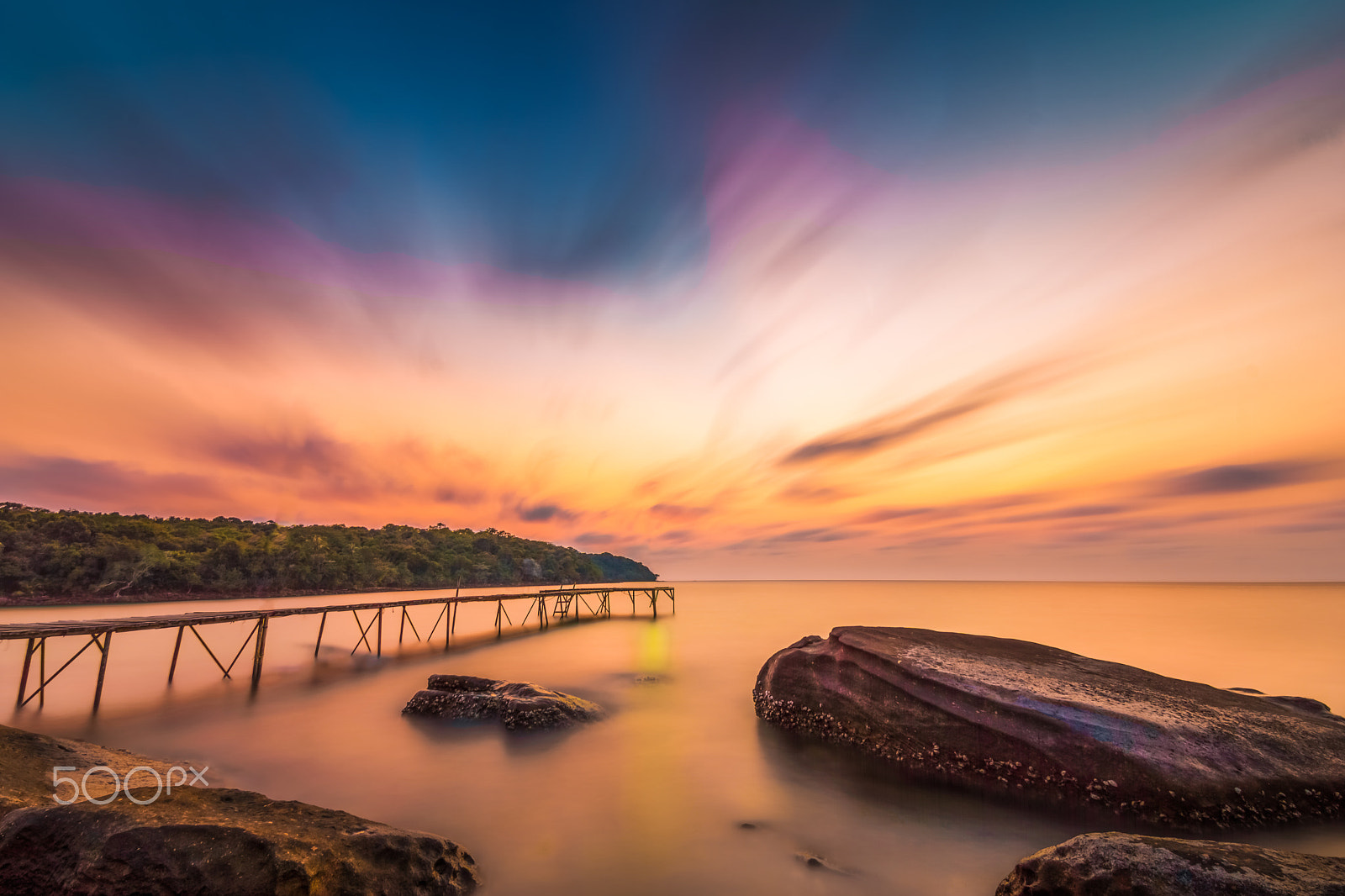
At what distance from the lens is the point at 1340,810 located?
8.45 m

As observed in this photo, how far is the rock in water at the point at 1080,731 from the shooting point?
8391mm

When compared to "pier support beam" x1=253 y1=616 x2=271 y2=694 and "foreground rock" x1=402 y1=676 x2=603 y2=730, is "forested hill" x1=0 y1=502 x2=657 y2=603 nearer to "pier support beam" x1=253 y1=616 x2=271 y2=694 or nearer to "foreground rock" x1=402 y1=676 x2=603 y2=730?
"pier support beam" x1=253 y1=616 x2=271 y2=694

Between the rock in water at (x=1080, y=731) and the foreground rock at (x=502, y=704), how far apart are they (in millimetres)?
7174

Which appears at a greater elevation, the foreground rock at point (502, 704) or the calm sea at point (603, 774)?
the foreground rock at point (502, 704)

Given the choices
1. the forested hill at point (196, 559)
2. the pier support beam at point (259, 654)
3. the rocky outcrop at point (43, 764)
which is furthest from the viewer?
the forested hill at point (196, 559)

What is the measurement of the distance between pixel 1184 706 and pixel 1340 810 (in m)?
2.12

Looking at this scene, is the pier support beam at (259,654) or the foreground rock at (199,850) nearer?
the foreground rock at (199,850)

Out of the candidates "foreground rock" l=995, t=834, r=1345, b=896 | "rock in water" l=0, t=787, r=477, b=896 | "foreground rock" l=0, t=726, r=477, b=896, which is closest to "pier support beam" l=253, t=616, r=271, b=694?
"foreground rock" l=0, t=726, r=477, b=896

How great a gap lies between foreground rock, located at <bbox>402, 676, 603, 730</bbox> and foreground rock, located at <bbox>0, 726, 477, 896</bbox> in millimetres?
9020

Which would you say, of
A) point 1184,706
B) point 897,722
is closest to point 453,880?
point 897,722

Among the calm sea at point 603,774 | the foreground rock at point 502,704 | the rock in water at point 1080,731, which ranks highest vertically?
the rock in water at point 1080,731

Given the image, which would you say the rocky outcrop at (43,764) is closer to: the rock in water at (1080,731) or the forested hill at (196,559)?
the rock in water at (1080,731)

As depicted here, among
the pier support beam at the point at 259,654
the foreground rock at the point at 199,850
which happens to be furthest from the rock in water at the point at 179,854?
the pier support beam at the point at 259,654

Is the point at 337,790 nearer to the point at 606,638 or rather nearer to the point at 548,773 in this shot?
the point at 548,773
